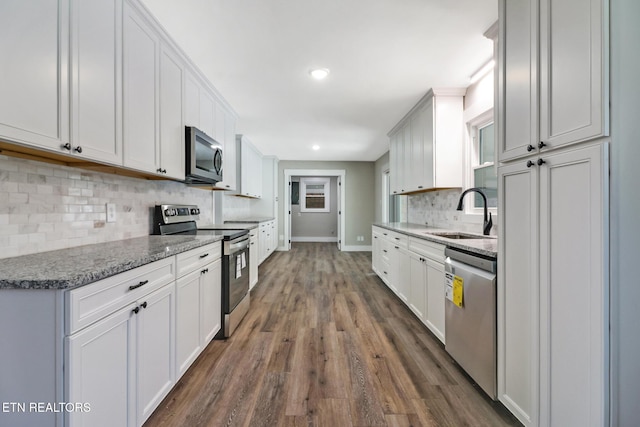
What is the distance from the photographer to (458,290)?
5.89ft

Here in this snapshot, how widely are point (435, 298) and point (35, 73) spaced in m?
2.72

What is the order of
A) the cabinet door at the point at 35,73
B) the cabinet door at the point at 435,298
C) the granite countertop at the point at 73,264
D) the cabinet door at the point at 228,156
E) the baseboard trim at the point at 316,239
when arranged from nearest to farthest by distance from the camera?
the granite countertop at the point at 73,264
the cabinet door at the point at 35,73
the cabinet door at the point at 435,298
the cabinet door at the point at 228,156
the baseboard trim at the point at 316,239

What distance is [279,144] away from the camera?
18.0ft

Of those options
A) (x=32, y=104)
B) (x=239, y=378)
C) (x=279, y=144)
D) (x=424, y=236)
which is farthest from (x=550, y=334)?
(x=279, y=144)

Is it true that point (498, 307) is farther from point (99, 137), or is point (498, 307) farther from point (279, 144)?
point (279, 144)

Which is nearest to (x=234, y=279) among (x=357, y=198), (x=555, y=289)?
(x=555, y=289)

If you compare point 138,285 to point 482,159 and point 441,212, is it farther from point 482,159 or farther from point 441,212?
point 441,212

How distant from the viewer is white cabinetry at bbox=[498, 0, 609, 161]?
962mm

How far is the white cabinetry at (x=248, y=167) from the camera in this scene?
4.82 meters

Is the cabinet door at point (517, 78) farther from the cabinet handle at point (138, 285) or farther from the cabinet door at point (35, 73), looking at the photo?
the cabinet door at point (35, 73)

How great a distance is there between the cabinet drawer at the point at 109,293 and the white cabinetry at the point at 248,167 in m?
3.56

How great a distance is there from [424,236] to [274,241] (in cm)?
458

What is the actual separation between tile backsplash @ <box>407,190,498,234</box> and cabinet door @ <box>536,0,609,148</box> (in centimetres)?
149

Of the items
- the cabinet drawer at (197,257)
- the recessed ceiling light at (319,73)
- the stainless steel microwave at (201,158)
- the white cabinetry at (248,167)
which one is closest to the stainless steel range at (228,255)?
the cabinet drawer at (197,257)
